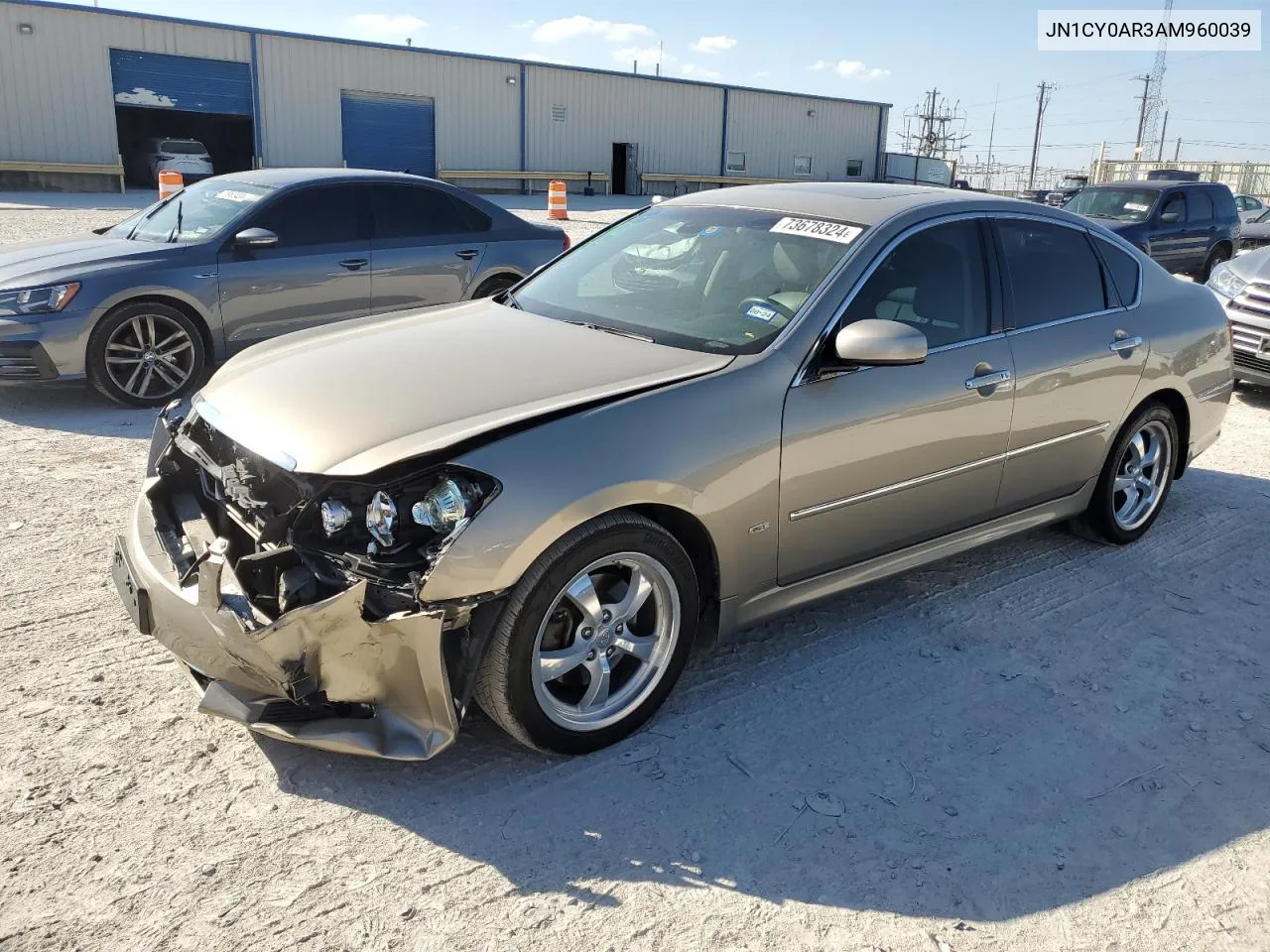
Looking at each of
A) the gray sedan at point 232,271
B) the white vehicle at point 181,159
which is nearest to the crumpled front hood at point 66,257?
the gray sedan at point 232,271

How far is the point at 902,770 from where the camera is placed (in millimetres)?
Answer: 3195

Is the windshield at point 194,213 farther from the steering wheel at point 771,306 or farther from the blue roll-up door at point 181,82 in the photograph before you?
the blue roll-up door at point 181,82

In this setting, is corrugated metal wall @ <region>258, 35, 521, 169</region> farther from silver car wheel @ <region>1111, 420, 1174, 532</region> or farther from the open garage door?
silver car wheel @ <region>1111, 420, 1174, 532</region>

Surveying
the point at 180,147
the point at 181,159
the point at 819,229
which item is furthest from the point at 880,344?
Result: the point at 180,147

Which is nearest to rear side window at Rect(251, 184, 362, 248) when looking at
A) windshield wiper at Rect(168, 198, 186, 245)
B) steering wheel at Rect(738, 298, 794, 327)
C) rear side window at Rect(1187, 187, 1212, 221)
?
windshield wiper at Rect(168, 198, 186, 245)

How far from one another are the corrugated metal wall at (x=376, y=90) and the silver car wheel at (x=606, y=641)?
29.5 m

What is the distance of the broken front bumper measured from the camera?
2.68 m

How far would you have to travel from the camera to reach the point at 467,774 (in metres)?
3.05

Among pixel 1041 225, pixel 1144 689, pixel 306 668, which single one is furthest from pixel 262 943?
pixel 1041 225

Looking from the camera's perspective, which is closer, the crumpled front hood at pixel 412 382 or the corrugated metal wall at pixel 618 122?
the crumpled front hood at pixel 412 382

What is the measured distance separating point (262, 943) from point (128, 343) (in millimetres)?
5437

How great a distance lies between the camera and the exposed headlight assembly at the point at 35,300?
6.39 m

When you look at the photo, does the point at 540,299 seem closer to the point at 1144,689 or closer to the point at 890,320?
the point at 890,320

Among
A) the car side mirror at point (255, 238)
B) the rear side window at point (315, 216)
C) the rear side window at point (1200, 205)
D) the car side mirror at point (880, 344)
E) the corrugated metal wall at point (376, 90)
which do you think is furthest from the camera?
the corrugated metal wall at point (376, 90)
